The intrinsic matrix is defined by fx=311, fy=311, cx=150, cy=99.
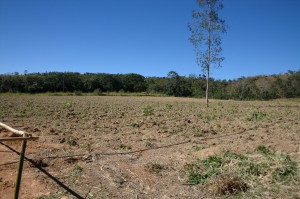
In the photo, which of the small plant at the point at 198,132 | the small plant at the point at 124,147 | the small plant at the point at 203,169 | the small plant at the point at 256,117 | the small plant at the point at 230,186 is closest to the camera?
the small plant at the point at 230,186

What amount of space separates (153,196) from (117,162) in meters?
1.75

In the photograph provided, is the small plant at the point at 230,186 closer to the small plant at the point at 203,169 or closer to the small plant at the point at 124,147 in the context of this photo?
the small plant at the point at 203,169

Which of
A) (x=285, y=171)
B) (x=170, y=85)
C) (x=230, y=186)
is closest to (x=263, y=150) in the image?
(x=285, y=171)

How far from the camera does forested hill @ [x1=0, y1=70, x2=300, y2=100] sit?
151ft

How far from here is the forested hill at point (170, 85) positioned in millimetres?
46000

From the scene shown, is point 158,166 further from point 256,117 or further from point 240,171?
point 256,117

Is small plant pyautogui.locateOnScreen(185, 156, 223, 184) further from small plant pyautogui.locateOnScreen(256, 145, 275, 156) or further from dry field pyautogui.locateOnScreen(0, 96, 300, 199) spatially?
small plant pyautogui.locateOnScreen(256, 145, 275, 156)

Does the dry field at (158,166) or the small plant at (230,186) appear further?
the dry field at (158,166)

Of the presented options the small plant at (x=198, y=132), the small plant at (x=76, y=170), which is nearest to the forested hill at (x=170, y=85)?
the small plant at (x=198, y=132)

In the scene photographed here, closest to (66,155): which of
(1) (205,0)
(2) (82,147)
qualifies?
(2) (82,147)

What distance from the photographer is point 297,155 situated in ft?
19.7

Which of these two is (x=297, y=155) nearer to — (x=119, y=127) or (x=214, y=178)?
(x=214, y=178)

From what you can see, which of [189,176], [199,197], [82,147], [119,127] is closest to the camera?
[199,197]

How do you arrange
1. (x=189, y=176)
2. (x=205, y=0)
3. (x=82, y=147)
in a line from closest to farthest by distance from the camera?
(x=189, y=176) < (x=82, y=147) < (x=205, y=0)
